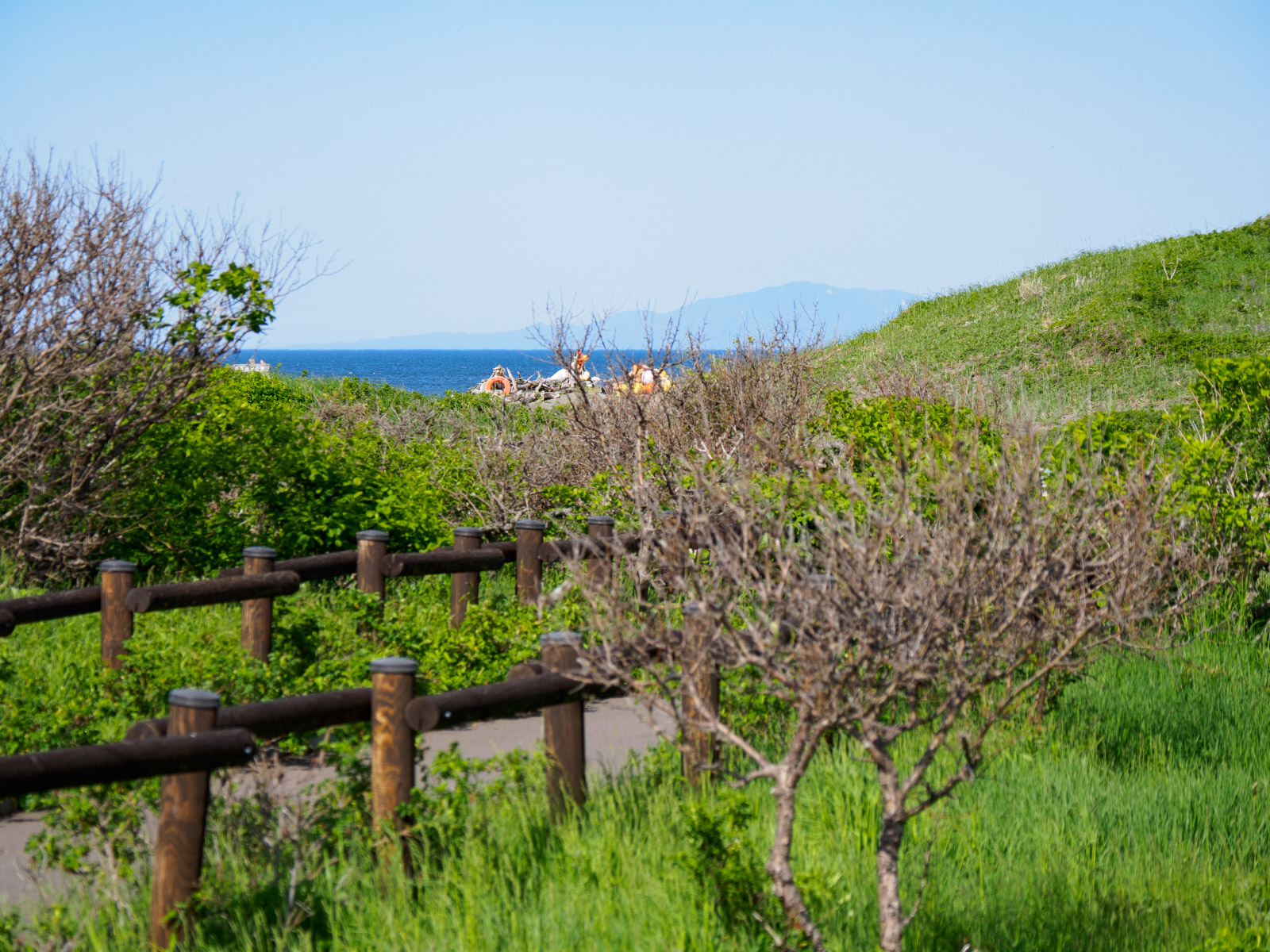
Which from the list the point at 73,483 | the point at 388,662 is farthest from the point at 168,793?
the point at 73,483

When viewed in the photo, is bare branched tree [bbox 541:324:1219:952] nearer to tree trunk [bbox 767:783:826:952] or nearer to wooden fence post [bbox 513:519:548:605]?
tree trunk [bbox 767:783:826:952]

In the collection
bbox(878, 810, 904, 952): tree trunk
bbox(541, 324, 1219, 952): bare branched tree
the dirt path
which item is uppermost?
bbox(541, 324, 1219, 952): bare branched tree

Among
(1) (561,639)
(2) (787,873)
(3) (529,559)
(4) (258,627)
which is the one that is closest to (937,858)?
(2) (787,873)

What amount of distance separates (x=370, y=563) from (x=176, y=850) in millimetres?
4370

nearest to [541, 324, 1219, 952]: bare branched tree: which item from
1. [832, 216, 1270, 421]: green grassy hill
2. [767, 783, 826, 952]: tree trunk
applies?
[767, 783, 826, 952]: tree trunk

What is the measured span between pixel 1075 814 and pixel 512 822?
252 cm

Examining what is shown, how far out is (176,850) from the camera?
3.64 metres

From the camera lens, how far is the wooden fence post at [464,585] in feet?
27.4

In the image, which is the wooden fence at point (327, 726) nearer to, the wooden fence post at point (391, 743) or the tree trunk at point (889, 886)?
the wooden fence post at point (391, 743)

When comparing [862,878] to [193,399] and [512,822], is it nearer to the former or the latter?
[512,822]

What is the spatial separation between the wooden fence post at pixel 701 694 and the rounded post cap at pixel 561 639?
45cm

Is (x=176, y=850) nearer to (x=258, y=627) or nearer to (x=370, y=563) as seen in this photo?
(x=258, y=627)

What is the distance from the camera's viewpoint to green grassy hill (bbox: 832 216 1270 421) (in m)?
21.0

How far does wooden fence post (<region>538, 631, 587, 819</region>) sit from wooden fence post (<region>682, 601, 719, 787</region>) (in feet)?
1.55
